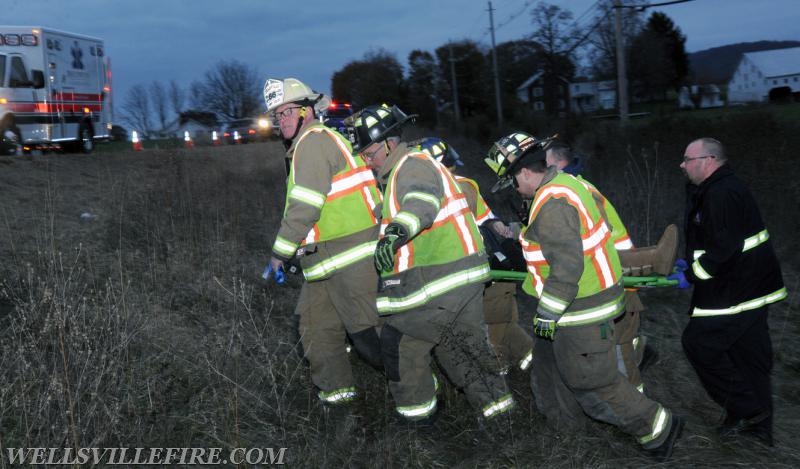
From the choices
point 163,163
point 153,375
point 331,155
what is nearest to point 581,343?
point 331,155

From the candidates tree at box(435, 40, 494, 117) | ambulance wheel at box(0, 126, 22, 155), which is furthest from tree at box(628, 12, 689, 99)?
ambulance wheel at box(0, 126, 22, 155)

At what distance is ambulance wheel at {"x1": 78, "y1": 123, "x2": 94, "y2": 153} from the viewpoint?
19.3m

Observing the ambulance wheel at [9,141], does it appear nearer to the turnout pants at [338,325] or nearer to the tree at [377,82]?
the turnout pants at [338,325]

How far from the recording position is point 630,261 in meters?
4.92

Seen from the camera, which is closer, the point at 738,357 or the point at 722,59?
the point at 738,357

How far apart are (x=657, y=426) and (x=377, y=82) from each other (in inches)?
1712

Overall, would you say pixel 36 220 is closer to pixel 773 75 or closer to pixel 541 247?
pixel 541 247

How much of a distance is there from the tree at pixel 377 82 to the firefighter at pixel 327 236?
3801 cm

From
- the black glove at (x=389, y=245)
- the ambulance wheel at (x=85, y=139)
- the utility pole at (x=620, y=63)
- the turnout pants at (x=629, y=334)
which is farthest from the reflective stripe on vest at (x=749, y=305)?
the ambulance wheel at (x=85, y=139)

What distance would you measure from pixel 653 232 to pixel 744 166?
454 centimetres

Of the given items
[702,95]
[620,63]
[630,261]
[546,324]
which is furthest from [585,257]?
[702,95]

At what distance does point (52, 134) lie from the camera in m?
17.5

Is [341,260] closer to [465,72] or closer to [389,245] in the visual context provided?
[389,245]

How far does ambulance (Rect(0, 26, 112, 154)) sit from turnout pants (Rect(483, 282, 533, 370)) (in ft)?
43.3
